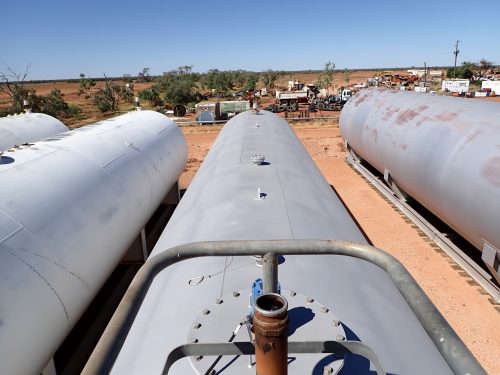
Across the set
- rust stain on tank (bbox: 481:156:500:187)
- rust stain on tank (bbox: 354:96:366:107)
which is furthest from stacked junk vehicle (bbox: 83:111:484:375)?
rust stain on tank (bbox: 354:96:366:107)

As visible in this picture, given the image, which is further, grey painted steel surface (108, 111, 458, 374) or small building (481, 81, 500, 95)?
small building (481, 81, 500, 95)

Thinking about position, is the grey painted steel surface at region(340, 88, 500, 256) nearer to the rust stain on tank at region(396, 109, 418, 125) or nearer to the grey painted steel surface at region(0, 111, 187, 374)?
the rust stain on tank at region(396, 109, 418, 125)

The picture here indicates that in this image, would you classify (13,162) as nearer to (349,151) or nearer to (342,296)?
(342,296)

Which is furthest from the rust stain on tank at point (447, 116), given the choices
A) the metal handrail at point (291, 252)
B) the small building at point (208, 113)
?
the small building at point (208, 113)

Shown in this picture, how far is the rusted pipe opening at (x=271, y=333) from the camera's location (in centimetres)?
108

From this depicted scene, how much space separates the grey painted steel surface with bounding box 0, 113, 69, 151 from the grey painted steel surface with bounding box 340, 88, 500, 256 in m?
9.16

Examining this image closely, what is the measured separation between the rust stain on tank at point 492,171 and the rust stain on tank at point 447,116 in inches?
74.2

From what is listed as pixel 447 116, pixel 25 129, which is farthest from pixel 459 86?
pixel 25 129

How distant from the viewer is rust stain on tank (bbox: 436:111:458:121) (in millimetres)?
7373

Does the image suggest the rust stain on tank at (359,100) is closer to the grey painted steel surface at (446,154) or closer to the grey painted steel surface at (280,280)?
the grey painted steel surface at (446,154)

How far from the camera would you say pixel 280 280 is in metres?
2.46

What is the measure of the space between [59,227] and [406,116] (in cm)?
810

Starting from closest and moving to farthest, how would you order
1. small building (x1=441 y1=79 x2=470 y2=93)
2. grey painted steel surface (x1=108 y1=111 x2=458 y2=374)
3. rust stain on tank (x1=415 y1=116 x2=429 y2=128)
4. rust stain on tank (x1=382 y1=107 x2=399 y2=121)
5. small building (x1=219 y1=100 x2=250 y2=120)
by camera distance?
grey painted steel surface (x1=108 y1=111 x2=458 y2=374)
rust stain on tank (x1=415 y1=116 x2=429 y2=128)
rust stain on tank (x1=382 y1=107 x2=399 y2=121)
small building (x1=219 y1=100 x2=250 y2=120)
small building (x1=441 y1=79 x2=470 y2=93)

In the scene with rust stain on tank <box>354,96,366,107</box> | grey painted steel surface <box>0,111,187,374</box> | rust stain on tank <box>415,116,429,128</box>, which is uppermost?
rust stain on tank <box>354,96,366,107</box>
